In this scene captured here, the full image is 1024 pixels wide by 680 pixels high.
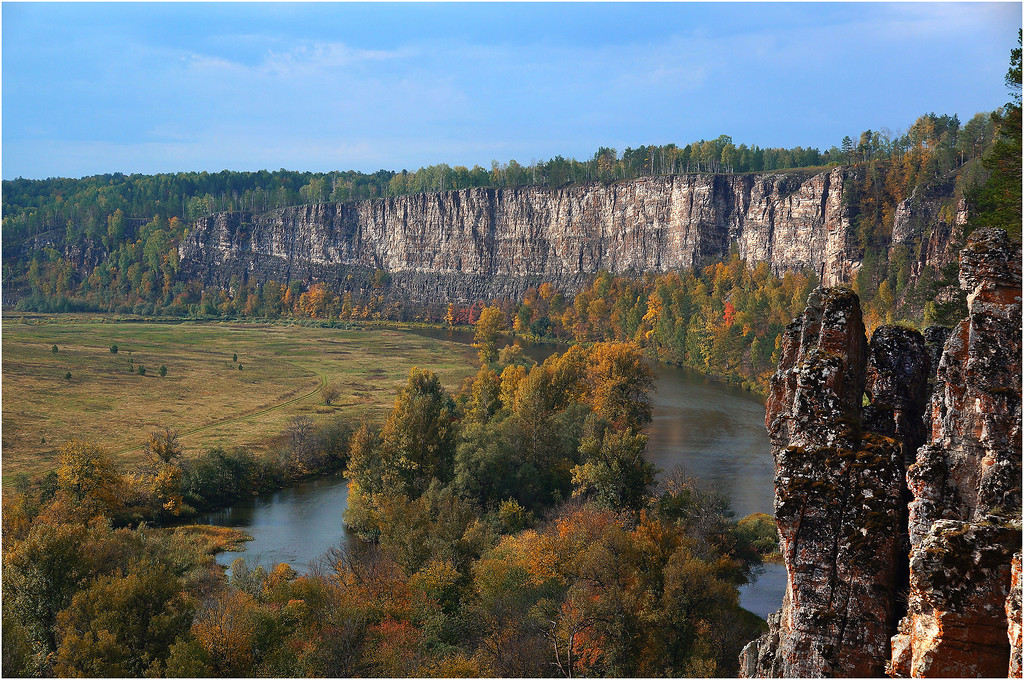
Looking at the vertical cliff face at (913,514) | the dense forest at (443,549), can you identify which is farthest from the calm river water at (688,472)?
the vertical cliff face at (913,514)

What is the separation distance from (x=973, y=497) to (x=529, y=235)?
140m

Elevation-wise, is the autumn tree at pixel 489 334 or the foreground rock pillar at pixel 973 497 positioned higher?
the foreground rock pillar at pixel 973 497

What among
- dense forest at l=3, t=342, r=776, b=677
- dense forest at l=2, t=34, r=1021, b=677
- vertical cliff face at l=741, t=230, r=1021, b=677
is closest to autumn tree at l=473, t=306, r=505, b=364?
dense forest at l=2, t=34, r=1021, b=677

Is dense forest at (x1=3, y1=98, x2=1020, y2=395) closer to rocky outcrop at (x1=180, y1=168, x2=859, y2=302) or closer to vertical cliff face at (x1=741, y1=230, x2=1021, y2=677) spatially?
rocky outcrop at (x1=180, y1=168, x2=859, y2=302)

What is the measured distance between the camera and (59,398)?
6056cm

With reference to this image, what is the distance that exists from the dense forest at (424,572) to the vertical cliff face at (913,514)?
1310cm

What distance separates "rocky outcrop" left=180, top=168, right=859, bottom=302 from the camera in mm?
110938

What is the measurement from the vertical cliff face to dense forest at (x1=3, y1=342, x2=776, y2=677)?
43.0 ft

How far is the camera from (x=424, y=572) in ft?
88.4

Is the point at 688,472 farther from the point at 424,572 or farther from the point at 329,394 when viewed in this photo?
the point at 329,394

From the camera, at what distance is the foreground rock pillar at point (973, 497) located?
23.3ft

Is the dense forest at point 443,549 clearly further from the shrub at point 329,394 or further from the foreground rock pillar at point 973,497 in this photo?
the foreground rock pillar at point 973,497

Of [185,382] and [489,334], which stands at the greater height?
[489,334]

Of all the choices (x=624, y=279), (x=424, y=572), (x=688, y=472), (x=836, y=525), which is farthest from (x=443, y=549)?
(x=624, y=279)
